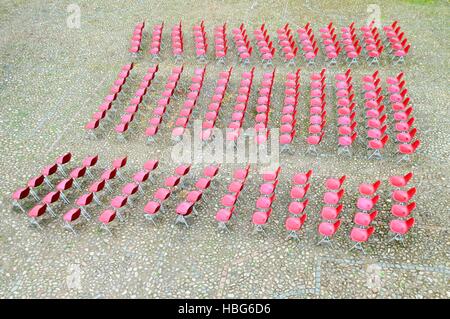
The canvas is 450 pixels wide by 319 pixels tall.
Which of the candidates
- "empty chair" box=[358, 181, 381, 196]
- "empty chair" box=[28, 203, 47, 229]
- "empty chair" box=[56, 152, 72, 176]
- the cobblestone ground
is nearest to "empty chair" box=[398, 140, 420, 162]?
the cobblestone ground

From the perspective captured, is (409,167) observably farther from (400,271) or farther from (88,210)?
(88,210)

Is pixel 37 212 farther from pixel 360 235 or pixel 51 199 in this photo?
pixel 360 235

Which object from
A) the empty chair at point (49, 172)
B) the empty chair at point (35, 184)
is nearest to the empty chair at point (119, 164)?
the empty chair at point (49, 172)

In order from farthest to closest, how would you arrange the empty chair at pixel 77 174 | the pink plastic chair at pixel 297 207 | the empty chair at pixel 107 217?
the empty chair at pixel 77 174 < the pink plastic chair at pixel 297 207 < the empty chair at pixel 107 217

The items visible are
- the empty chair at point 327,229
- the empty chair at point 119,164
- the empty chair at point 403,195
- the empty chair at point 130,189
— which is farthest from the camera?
the empty chair at point 119,164

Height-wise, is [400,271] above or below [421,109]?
below

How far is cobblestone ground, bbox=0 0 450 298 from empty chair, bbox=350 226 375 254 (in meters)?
0.24

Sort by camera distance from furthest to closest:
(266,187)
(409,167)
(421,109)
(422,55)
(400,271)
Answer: (422,55)
(421,109)
(409,167)
(266,187)
(400,271)

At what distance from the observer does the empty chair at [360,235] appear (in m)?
11.1

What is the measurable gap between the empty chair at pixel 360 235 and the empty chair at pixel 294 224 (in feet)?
4.77

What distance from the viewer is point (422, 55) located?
1962 cm
